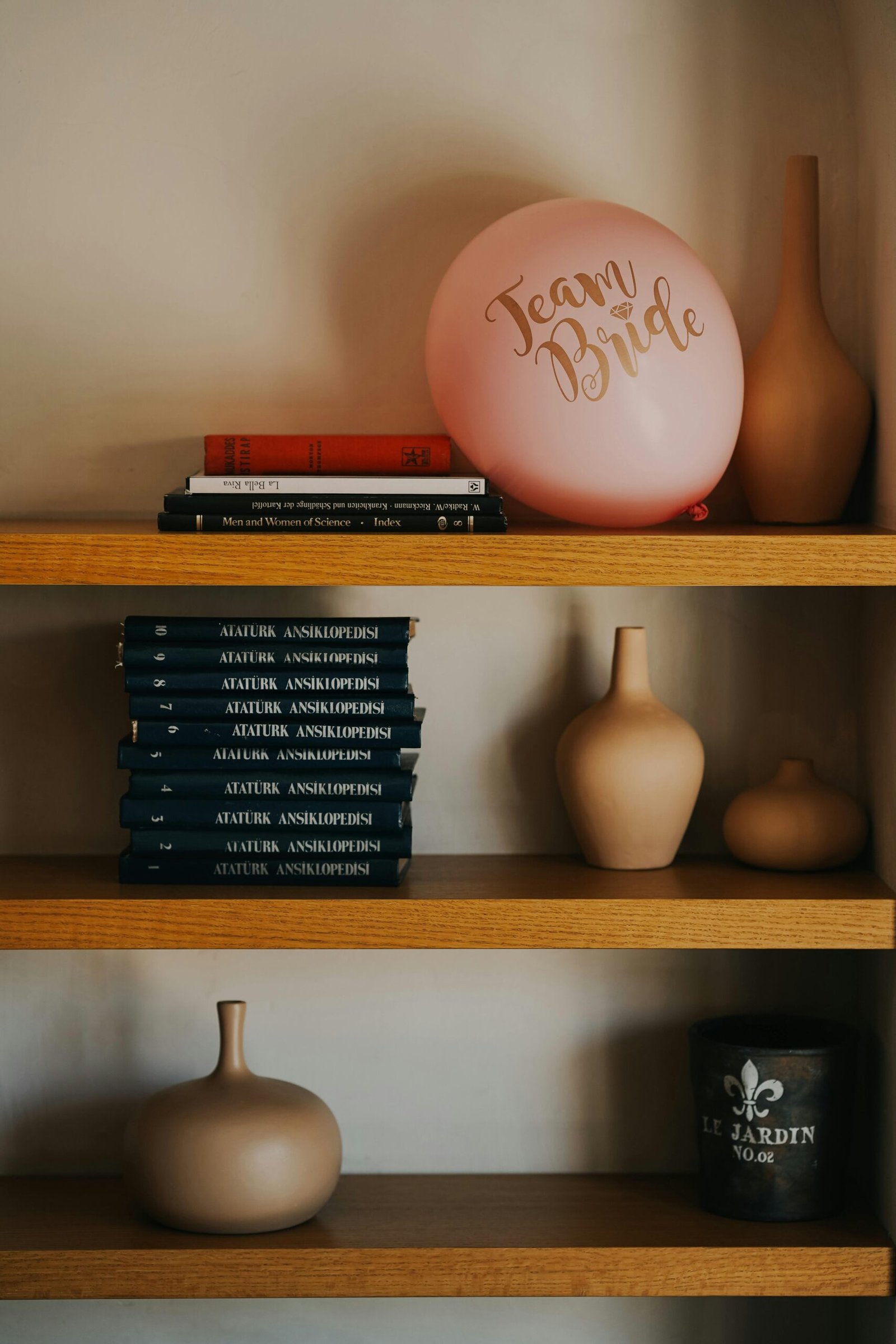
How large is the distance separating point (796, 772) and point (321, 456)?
54 cm

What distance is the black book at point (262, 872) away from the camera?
3.98 ft

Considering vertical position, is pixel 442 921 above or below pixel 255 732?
below

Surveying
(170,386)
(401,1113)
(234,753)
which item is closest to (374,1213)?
(401,1113)

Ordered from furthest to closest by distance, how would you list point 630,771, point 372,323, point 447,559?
point 372,323 → point 630,771 → point 447,559

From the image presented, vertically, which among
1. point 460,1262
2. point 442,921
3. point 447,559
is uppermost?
point 447,559

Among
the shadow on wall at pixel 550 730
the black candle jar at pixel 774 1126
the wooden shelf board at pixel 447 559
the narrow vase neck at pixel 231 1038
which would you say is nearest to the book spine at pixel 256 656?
the wooden shelf board at pixel 447 559

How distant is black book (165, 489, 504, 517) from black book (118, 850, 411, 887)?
31 cm

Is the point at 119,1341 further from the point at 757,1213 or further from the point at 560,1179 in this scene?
the point at 757,1213

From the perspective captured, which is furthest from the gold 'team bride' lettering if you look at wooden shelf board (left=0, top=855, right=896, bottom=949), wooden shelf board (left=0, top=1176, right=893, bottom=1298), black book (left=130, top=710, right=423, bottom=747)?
wooden shelf board (left=0, top=1176, right=893, bottom=1298)

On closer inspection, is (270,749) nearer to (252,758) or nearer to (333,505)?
(252,758)

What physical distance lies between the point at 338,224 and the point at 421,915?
69 cm

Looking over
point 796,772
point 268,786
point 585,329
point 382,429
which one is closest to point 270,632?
point 268,786

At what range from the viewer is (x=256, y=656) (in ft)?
3.99

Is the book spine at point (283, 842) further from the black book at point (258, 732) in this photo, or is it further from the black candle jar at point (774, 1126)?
the black candle jar at point (774, 1126)
